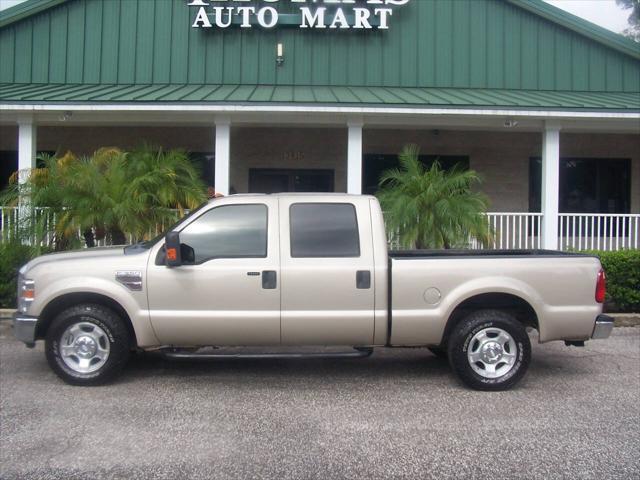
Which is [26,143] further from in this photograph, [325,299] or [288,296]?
[325,299]

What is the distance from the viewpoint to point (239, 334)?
588 cm

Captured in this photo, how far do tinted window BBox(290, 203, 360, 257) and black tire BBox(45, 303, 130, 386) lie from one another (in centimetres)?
179

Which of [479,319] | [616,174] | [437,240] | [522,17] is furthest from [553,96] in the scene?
[479,319]

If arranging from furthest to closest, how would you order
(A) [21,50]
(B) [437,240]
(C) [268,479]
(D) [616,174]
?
(D) [616,174] < (A) [21,50] < (B) [437,240] < (C) [268,479]

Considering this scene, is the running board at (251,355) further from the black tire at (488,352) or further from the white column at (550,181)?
the white column at (550,181)

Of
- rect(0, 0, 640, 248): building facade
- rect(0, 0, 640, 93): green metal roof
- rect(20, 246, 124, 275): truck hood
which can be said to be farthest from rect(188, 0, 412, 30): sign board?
rect(20, 246, 124, 275): truck hood

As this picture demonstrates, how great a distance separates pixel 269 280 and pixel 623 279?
6297mm

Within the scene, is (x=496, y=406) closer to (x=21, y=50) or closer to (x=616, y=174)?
(x=616, y=174)

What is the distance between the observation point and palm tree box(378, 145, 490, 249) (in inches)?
370

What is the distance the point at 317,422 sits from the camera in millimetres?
5109

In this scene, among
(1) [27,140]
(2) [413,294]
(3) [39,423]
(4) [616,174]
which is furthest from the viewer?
(4) [616,174]

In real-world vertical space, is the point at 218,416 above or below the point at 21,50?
below

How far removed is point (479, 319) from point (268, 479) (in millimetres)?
2750

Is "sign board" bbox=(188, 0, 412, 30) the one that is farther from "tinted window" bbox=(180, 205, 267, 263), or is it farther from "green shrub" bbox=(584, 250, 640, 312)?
Answer: "tinted window" bbox=(180, 205, 267, 263)
